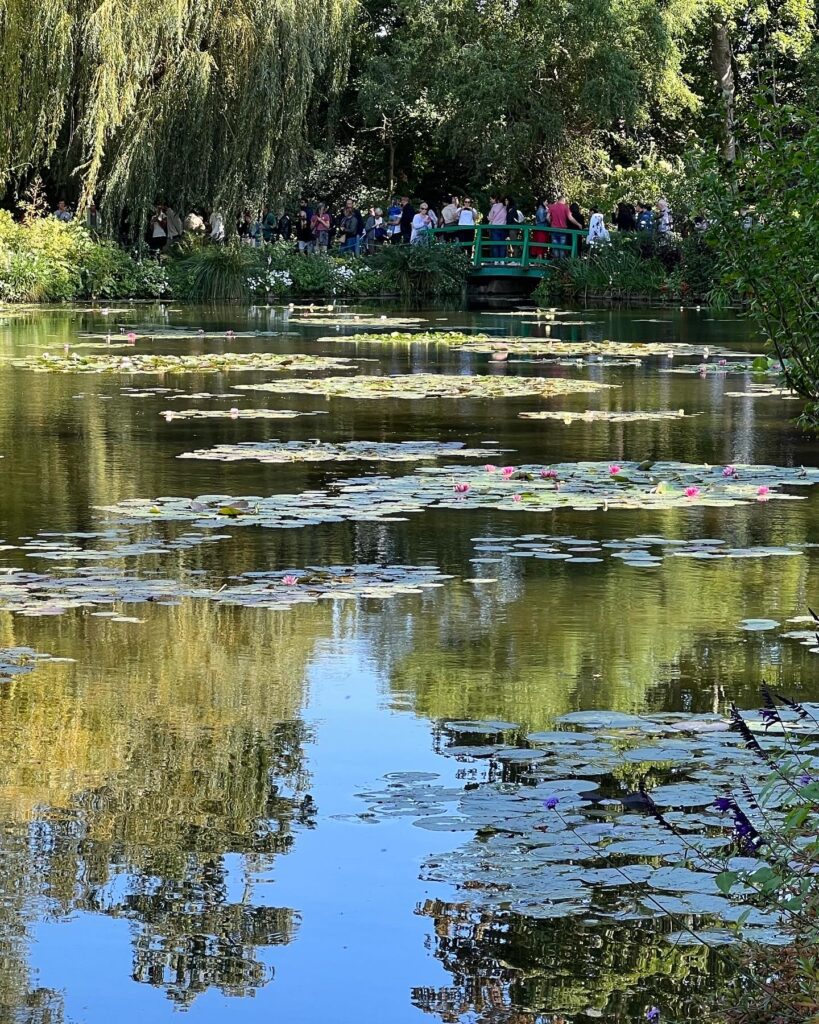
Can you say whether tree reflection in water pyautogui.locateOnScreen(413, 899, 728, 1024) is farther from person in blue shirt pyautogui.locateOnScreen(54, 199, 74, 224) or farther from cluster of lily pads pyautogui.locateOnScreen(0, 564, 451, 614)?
person in blue shirt pyautogui.locateOnScreen(54, 199, 74, 224)

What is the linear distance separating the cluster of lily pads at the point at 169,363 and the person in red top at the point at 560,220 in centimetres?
1985

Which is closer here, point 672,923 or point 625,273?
point 672,923

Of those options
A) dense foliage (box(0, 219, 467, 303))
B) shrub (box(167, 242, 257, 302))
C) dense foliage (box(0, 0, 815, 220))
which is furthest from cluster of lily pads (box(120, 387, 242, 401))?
shrub (box(167, 242, 257, 302))

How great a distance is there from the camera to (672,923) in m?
3.86

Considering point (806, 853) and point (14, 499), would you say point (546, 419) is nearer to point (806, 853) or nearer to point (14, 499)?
point (14, 499)

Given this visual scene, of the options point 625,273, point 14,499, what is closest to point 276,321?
point 625,273

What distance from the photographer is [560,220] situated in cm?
3875

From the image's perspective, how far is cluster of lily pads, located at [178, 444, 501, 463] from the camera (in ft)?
36.6

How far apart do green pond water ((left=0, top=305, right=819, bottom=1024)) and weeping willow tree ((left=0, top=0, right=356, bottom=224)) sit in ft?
65.4

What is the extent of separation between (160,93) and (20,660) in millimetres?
26956

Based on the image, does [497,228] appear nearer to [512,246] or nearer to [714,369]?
[512,246]

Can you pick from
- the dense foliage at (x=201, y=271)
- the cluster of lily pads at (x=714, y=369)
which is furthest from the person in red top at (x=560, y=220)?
the cluster of lily pads at (x=714, y=369)

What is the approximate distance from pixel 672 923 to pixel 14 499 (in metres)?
6.33

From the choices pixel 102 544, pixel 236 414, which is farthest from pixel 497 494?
pixel 236 414
